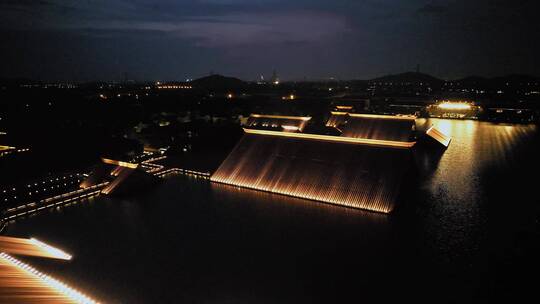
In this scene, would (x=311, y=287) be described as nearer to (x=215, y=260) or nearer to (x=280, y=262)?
(x=280, y=262)

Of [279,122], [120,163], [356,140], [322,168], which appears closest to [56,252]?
[120,163]

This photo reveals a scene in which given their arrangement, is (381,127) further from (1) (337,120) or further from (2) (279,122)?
(2) (279,122)

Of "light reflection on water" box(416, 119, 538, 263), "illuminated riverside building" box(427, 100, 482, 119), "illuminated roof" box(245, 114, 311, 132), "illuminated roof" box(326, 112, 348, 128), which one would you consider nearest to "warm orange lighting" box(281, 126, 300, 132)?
"illuminated roof" box(245, 114, 311, 132)

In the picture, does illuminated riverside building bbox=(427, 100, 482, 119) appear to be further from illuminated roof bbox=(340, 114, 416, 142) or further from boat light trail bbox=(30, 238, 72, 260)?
boat light trail bbox=(30, 238, 72, 260)

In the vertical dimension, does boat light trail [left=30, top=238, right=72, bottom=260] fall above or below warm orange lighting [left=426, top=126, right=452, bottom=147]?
below

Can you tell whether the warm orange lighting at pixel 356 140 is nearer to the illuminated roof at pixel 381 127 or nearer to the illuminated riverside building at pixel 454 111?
the illuminated roof at pixel 381 127

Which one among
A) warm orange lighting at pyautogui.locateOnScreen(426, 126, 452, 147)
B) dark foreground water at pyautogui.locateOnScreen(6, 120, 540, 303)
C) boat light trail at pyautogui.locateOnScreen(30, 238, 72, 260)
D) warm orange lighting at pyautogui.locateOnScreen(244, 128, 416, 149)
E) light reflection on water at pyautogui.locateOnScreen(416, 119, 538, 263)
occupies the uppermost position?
warm orange lighting at pyautogui.locateOnScreen(244, 128, 416, 149)

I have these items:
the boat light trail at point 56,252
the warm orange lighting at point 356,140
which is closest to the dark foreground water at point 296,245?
the boat light trail at point 56,252
